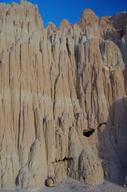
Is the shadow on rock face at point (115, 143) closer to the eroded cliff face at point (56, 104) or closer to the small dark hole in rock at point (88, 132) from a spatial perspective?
the eroded cliff face at point (56, 104)

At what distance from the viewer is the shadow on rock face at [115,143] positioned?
2494 centimetres

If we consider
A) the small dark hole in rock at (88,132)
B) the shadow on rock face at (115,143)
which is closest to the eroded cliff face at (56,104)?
the shadow on rock face at (115,143)

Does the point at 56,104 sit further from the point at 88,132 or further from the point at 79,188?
Answer: the point at 79,188

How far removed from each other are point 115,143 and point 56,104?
606 cm

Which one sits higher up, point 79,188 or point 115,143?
point 115,143

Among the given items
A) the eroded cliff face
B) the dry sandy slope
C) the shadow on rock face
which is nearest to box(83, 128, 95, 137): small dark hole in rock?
the eroded cliff face

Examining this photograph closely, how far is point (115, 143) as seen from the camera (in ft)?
88.8

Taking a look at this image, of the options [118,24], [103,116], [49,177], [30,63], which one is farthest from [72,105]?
[118,24]

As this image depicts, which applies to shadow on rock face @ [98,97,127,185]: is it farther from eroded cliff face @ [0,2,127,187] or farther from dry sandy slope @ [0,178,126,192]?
dry sandy slope @ [0,178,126,192]

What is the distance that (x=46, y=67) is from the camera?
93.6ft

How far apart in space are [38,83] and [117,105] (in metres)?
7.25

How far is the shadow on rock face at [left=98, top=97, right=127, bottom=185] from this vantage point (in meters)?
24.9

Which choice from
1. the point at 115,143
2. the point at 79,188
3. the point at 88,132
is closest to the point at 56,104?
the point at 88,132

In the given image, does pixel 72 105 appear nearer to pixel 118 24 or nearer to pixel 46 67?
pixel 46 67
